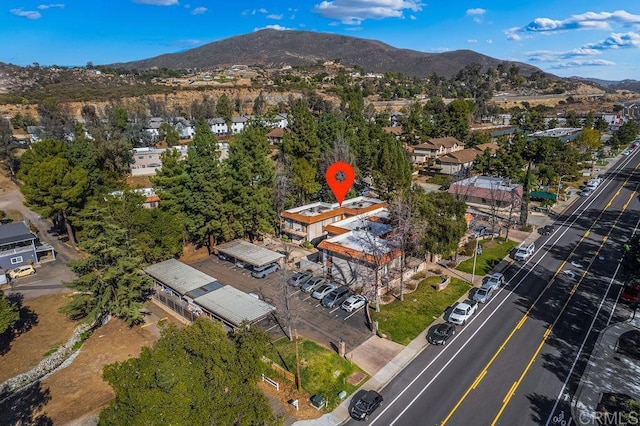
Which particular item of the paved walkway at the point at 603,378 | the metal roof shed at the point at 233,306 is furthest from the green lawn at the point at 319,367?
the paved walkway at the point at 603,378

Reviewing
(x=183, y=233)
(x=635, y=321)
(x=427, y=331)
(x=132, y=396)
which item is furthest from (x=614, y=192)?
(x=132, y=396)

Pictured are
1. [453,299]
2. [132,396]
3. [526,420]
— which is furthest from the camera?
[453,299]

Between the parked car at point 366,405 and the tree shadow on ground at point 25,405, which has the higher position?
the parked car at point 366,405

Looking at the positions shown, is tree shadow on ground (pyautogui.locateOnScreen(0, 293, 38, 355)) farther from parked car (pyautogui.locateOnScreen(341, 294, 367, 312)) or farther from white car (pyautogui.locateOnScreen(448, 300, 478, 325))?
white car (pyautogui.locateOnScreen(448, 300, 478, 325))

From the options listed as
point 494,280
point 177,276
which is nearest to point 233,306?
point 177,276

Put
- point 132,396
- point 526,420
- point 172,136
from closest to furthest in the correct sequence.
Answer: point 132,396 → point 526,420 → point 172,136

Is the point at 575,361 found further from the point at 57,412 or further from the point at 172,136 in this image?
the point at 172,136

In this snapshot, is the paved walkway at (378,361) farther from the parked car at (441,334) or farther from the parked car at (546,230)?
the parked car at (546,230)
